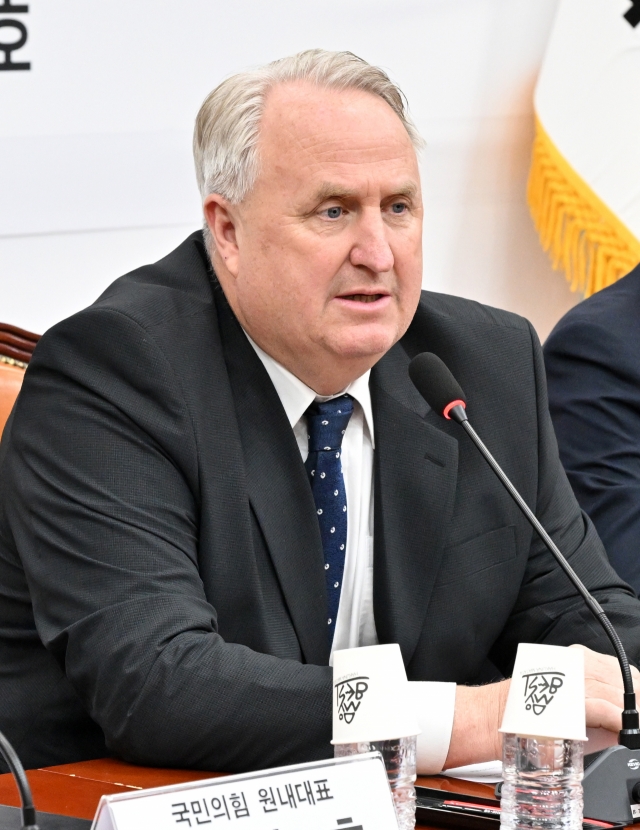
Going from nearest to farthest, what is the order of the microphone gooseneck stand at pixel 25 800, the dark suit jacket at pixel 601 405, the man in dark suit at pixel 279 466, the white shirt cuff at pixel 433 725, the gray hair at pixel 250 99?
the microphone gooseneck stand at pixel 25 800, the white shirt cuff at pixel 433 725, the man in dark suit at pixel 279 466, the gray hair at pixel 250 99, the dark suit jacket at pixel 601 405

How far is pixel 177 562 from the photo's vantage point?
5.54 ft

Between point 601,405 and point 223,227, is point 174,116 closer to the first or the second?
point 223,227

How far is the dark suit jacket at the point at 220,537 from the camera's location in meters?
1.56

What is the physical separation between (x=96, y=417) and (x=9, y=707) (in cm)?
48

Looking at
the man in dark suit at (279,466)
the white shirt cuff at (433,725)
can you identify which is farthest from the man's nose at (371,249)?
the white shirt cuff at (433,725)

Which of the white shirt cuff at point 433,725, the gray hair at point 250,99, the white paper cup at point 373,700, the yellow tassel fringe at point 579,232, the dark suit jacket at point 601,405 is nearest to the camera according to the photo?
the white paper cup at point 373,700

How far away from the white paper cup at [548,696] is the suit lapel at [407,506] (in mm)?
730

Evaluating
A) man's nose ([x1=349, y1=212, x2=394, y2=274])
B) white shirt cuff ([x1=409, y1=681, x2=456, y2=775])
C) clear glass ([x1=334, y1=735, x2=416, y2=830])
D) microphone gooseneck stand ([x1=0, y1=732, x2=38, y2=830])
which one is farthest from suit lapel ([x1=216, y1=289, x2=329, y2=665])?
microphone gooseneck stand ([x1=0, y1=732, x2=38, y2=830])

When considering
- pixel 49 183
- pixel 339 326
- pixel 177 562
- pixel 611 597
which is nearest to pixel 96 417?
pixel 177 562

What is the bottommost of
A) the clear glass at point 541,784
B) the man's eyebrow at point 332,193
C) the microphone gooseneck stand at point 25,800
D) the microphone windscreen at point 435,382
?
the clear glass at point 541,784

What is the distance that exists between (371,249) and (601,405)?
988mm

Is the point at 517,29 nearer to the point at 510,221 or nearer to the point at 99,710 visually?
the point at 510,221

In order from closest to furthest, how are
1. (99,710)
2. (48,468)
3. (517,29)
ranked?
(99,710)
(48,468)
(517,29)

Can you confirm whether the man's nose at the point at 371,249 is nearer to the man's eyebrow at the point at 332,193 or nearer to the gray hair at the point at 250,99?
the man's eyebrow at the point at 332,193
